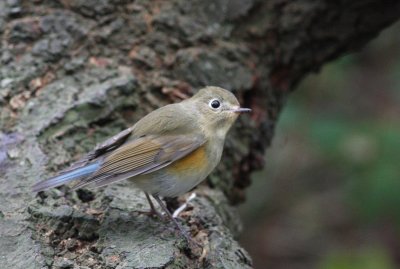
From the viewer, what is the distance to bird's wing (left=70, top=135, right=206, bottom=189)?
3.31 metres

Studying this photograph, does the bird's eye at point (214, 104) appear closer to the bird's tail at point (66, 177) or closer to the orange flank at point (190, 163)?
the orange flank at point (190, 163)

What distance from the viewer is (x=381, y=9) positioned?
191 inches

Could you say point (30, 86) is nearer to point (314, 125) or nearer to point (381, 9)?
point (381, 9)

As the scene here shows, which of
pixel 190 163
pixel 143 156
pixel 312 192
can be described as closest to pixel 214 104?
pixel 190 163

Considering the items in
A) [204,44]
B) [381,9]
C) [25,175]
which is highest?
[381,9]

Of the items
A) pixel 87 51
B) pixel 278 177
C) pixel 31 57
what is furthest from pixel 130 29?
pixel 278 177

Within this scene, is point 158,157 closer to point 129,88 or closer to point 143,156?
point 143,156

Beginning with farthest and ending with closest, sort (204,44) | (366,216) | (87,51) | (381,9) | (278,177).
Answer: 1. (278,177)
2. (366,216)
3. (381,9)
4. (204,44)
5. (87,51)

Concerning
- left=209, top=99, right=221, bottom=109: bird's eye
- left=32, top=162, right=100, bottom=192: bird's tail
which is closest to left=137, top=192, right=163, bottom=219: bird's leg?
left=32, top=162, right=100, bottom=192: bird's tail

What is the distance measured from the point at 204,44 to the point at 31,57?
99 cm

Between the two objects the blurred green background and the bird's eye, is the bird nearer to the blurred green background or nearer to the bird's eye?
the bird's eye

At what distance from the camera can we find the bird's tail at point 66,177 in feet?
10.5

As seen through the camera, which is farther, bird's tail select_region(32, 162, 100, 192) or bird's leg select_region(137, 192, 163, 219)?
bird's leg select_region(137, 192, 163, 219)

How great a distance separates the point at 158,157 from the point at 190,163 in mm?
152
